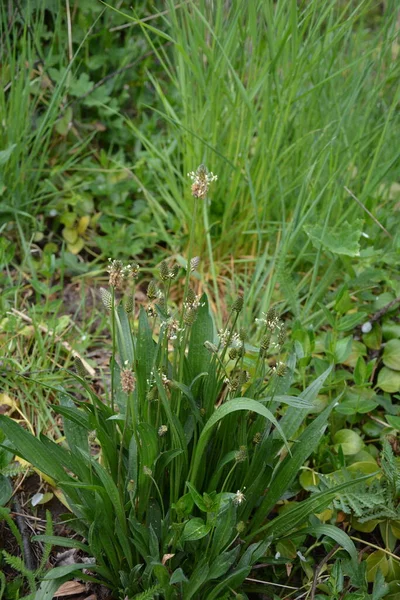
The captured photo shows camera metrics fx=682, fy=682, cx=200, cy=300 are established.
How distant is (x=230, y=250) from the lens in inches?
98.0

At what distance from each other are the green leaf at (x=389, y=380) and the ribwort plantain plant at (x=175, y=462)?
48 centimetres

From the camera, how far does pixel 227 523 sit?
4.33 ft

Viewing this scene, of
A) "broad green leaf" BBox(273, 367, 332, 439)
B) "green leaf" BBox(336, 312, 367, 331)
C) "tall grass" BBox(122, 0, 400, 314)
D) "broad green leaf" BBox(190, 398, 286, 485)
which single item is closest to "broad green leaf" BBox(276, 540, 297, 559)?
"broad green leaf" BBox(273, 367, 332, 439)

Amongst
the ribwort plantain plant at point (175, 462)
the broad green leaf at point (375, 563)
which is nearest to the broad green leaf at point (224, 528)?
the ribwort plantain plant at point (175, 462)

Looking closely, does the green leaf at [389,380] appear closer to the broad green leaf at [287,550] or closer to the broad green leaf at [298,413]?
the broad green leaf at [298,413]

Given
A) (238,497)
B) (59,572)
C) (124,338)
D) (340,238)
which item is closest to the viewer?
(238,497)

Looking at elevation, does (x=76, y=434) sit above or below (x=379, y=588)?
above

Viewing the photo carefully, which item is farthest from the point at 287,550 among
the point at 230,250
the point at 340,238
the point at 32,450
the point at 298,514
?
the point at 230,250

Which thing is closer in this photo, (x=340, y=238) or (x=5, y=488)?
(x=5, y=488)

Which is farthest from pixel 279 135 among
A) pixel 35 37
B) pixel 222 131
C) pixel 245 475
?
pixel 245 475

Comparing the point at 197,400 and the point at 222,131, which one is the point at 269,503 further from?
the point at 222,131

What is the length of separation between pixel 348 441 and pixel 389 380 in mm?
279

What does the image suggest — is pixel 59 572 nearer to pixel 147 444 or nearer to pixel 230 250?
pixel 147 444

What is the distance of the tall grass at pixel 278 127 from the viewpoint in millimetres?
2061
